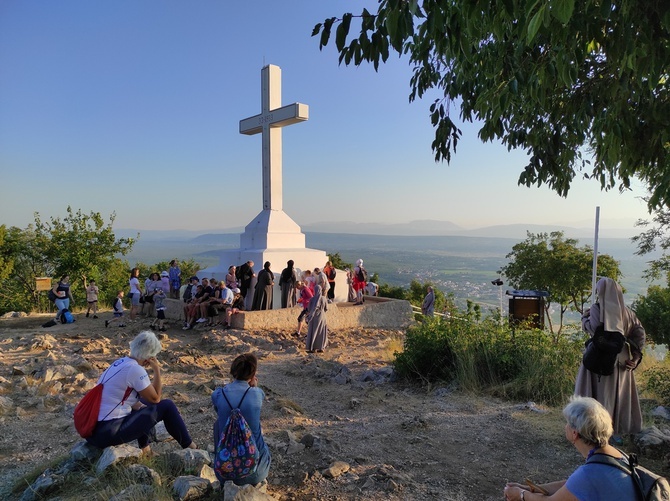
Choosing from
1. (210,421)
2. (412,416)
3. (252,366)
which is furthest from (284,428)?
(252,366)

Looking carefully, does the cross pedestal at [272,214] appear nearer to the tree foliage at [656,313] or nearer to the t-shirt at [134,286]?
the t-shirt at [134,286]

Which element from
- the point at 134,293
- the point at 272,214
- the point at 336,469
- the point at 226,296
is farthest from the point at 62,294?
the point at 336,469

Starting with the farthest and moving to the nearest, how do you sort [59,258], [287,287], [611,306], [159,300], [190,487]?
[59,258] < [287,287] < [159,300] < [611,306] < [190,487]

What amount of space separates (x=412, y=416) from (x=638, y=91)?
377 centimetres

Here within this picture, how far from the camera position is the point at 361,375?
7141 millimetres

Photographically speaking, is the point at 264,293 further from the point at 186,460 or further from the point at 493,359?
the point at 186,460

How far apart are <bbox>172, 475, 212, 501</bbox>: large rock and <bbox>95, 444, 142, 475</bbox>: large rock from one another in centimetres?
51

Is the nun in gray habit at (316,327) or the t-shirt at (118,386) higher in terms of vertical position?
the t-shirt at (118,386)

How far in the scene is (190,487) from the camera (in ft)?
9.51

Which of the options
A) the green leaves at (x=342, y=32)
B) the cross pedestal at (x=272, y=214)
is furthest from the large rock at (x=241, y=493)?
the cross pedestal at (x=272, y=214)

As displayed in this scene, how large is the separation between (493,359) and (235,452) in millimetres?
4390

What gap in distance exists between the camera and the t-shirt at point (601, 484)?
206 cm

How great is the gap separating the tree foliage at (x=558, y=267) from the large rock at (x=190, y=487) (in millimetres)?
20735

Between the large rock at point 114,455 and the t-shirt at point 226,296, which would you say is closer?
the large rock at point 114,455
